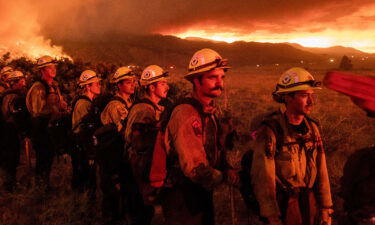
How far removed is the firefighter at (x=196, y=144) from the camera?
2.37 meters

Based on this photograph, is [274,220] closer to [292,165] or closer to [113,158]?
[292,165]

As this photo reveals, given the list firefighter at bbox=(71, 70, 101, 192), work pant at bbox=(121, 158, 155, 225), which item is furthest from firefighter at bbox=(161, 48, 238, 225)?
firefighter at bbox=(71, 70, 101, 192)

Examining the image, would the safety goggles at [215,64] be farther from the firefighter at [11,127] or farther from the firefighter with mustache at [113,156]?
the firefighter at [11,127]

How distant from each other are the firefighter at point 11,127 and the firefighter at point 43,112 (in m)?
0.32

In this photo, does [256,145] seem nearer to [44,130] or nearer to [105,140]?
[105,140]

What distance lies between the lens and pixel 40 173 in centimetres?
600

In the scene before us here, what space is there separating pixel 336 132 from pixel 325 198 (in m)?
7.07

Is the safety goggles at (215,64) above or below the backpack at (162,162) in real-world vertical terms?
above

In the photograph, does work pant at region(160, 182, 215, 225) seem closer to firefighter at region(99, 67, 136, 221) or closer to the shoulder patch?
the shoulder patch

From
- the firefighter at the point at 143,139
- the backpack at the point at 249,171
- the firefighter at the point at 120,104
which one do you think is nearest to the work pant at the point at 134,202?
the firefighter at the point at 143,139

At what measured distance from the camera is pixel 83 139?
528cm

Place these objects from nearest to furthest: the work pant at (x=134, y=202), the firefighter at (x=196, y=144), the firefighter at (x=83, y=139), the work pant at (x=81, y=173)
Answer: the firefighter at (x=196, y=144)
the work pant at (x=134, y=202)
the firefighter at (x=83, y=139)
the work pant at (x=81, y=173)

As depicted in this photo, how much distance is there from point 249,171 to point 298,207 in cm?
63

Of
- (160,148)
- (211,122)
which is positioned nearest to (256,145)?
(211,122)
